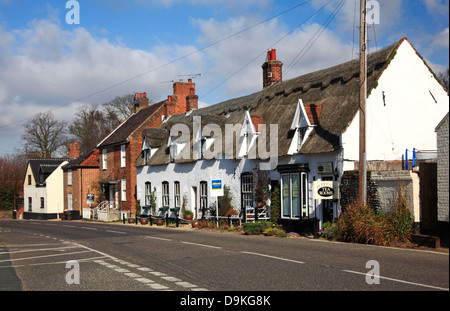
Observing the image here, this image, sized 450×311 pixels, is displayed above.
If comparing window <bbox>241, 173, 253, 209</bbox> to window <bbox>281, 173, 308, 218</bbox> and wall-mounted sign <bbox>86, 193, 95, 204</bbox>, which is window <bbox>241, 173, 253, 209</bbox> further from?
wall-mounted sign <bbox>86, 193, 95, 204</bbox>

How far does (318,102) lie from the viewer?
25891 millimetres

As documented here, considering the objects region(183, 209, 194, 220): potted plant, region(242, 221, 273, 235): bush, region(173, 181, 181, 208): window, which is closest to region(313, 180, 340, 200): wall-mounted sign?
region(242, 221, 273, 235): bush

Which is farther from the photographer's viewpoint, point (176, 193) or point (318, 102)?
point (176, 193)

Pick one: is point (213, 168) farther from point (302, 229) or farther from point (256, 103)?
point (302, 229)

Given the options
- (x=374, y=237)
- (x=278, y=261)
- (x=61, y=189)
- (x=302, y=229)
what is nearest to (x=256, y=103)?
(x=302, y=229)

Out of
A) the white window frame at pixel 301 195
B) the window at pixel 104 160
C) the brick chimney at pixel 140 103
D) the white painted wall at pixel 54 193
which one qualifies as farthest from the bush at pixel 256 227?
the white painted wall at pixel 54 193

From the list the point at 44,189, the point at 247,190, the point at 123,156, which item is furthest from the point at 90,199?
the point at 247,190

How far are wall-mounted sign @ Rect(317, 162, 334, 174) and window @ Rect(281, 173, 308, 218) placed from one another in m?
1.11

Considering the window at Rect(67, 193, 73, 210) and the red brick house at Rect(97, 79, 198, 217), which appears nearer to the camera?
the red brick house at Rect(97, 79, 198, 217)

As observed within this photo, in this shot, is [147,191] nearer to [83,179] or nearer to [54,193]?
[83,179]

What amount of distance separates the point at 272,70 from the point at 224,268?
25002 mm

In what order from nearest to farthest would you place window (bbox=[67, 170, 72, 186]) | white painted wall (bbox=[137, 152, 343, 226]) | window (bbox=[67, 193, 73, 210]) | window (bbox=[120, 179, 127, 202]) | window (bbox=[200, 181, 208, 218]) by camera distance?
white painted wall (bbox=[137, 152, 343, 226]), window (bbox=[200, 181, 208, 218]), window (bbox=[120, 179, 127, 202]), window (bbox=[67, 193, 73, 210]), window (bbox=[67, 170, 72, 186])

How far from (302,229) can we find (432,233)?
8065mm

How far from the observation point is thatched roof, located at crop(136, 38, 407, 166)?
2327 centimetres
